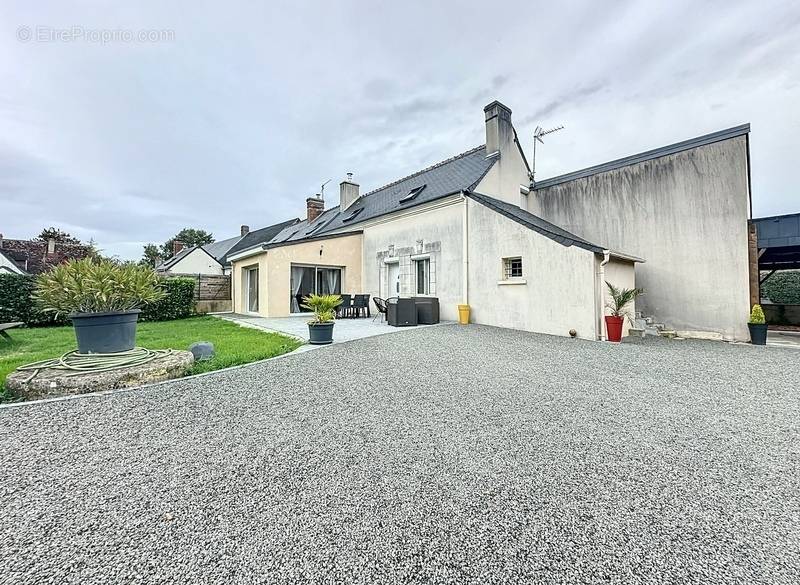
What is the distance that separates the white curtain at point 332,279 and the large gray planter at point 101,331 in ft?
33.0

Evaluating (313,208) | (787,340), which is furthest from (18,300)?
(787,340)

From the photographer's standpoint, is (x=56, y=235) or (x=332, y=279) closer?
(x=332, y=279)

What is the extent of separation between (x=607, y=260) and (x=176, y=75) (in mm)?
12449

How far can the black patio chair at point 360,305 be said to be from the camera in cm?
1360

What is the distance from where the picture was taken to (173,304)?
13.7 m

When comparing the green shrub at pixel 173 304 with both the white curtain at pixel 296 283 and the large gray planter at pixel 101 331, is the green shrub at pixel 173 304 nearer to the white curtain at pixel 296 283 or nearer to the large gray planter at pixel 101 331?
the white curtain at pixel 296 283

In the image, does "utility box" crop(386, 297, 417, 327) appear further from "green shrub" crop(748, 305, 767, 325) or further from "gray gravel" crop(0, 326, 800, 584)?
"green shrub" crop(748, 305, 767, 325)

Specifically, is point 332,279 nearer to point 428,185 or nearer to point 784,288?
point 428,185

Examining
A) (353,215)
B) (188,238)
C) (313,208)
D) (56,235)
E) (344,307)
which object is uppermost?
(188,238)

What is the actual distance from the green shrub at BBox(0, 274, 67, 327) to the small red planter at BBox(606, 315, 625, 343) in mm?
16201

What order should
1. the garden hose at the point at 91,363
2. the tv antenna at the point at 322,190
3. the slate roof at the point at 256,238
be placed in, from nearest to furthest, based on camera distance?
the garden hose at the point at 91,363 < the tv antenna at the point at 322,190 < the slate roof at the point at 256,238

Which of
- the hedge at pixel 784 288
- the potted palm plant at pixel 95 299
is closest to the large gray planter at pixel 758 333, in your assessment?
the hedge at pixel 784 288

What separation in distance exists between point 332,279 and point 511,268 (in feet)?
25.7

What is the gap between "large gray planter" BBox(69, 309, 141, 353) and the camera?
15.4 ft
